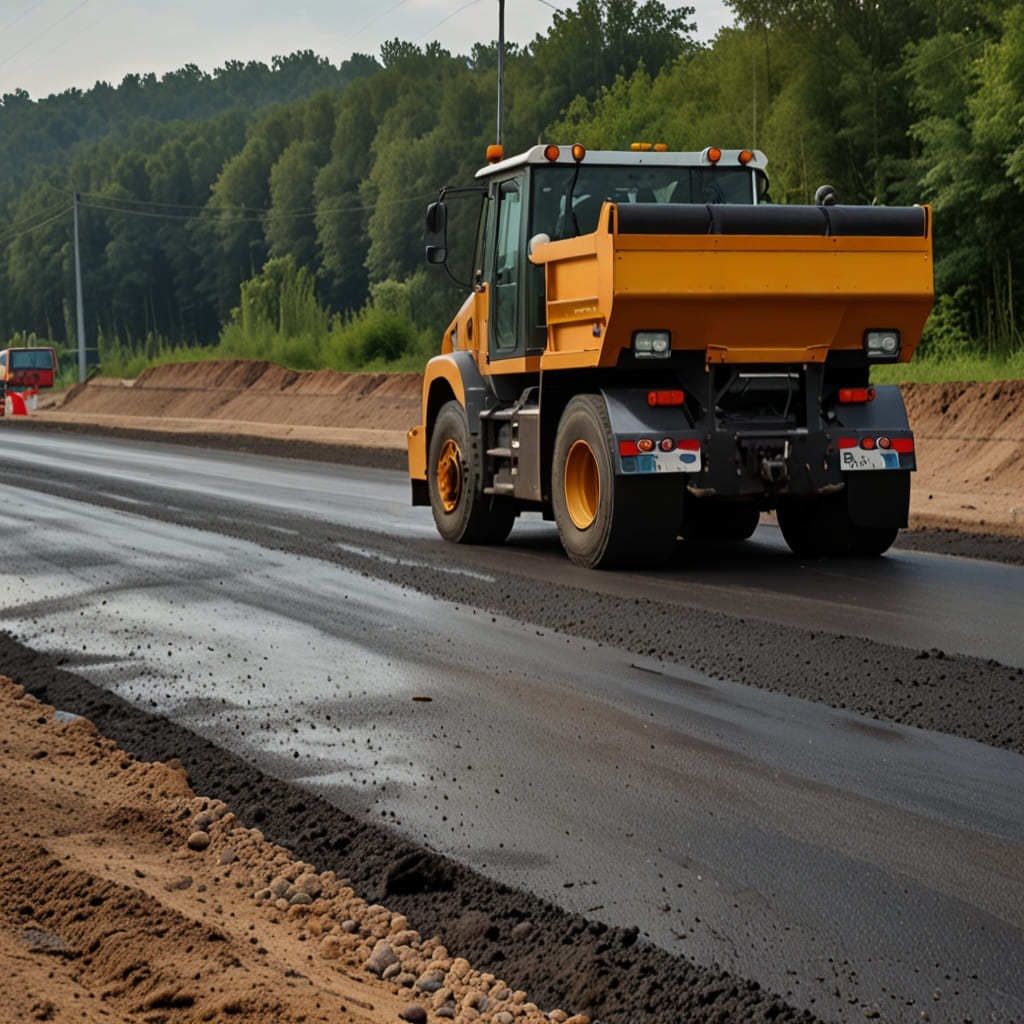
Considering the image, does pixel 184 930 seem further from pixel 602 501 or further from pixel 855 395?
pixel 855 395

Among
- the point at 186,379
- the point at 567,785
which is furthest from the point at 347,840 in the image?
the point at 186,379

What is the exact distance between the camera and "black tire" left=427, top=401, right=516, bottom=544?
42.3 feet

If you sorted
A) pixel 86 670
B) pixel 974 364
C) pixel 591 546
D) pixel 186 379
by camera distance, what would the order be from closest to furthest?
pixel 86 670, pixel 591 546, pixel 974 364, pixel 186 379

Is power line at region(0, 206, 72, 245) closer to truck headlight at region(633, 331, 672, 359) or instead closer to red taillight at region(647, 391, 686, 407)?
red taillight at region(647, 391, 686, 407)

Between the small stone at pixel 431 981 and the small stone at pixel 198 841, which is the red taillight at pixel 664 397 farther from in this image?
the small stone at pixel 431 981

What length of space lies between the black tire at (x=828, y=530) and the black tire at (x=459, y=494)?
8.29ft

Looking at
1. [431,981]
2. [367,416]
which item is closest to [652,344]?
[431,981]

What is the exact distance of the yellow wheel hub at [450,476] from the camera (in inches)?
523

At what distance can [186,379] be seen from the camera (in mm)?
48375

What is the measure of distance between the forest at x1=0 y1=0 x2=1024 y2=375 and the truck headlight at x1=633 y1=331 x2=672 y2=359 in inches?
545

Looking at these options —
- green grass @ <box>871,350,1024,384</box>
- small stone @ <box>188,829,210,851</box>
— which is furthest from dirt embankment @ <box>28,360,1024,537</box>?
small stone @ <box>188,829,210,851</box>

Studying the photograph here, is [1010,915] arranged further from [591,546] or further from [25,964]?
[591,546]

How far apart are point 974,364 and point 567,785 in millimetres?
Result: 17896

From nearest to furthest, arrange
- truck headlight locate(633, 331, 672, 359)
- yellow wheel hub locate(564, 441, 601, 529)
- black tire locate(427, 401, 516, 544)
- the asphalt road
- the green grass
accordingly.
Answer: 1. the asphalt road
2. truck headlight locate(633, 331, 672, 359)
3. yellow wheel hub locate(564, 441, 601, 529)
4. black tire locate(427, 401, 516, 544)
5. the green grass
